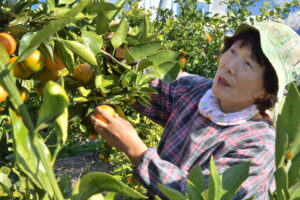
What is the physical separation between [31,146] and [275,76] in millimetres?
907

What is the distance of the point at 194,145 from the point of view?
1.13 m

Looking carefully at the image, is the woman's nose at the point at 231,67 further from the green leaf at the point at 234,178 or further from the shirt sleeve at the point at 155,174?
the green leaf at the point at 234,178

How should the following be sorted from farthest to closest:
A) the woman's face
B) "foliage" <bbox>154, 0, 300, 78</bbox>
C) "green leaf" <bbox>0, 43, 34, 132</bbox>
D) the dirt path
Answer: the dirt path
"foliage" <bbox>154, 0, 300, 78</bbox>
the woman's face
"green leaf" <bbox>0, 43, 34, 132</bbox>

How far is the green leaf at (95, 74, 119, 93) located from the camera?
68 centimetres

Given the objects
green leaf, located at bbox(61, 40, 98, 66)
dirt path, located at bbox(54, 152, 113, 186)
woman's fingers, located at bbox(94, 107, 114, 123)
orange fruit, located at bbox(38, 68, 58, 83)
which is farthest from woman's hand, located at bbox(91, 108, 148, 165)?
dirt path, located at bbox(54, 152, 113, 186)

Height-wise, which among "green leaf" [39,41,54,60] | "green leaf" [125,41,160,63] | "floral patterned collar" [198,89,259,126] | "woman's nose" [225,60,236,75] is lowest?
"floral patterned collar" [198,89,259,126]

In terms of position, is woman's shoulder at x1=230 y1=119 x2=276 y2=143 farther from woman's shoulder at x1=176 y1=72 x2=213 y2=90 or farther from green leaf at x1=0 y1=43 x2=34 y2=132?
green leaf at x1=0 y1=43 x2=34 y2=132

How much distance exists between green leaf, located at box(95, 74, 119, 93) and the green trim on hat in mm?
538

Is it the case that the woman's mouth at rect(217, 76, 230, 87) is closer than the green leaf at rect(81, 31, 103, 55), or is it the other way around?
the green leaf at rect(81, 31, 103, 55)

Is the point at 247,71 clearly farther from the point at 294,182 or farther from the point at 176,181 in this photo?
the point at 294,182

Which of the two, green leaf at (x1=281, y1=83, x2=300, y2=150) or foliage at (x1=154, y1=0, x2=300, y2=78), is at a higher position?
green leaf at (x1=281, y1=83, x2=300, y2=150)

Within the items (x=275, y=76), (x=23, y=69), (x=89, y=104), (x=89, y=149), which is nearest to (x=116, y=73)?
(x=89, y=104)

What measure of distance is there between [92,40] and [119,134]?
16.2 inches

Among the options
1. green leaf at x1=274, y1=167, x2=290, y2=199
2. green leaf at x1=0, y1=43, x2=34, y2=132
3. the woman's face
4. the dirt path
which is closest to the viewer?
green leaf at x1=0, y1=43, x2=34, y2=132
